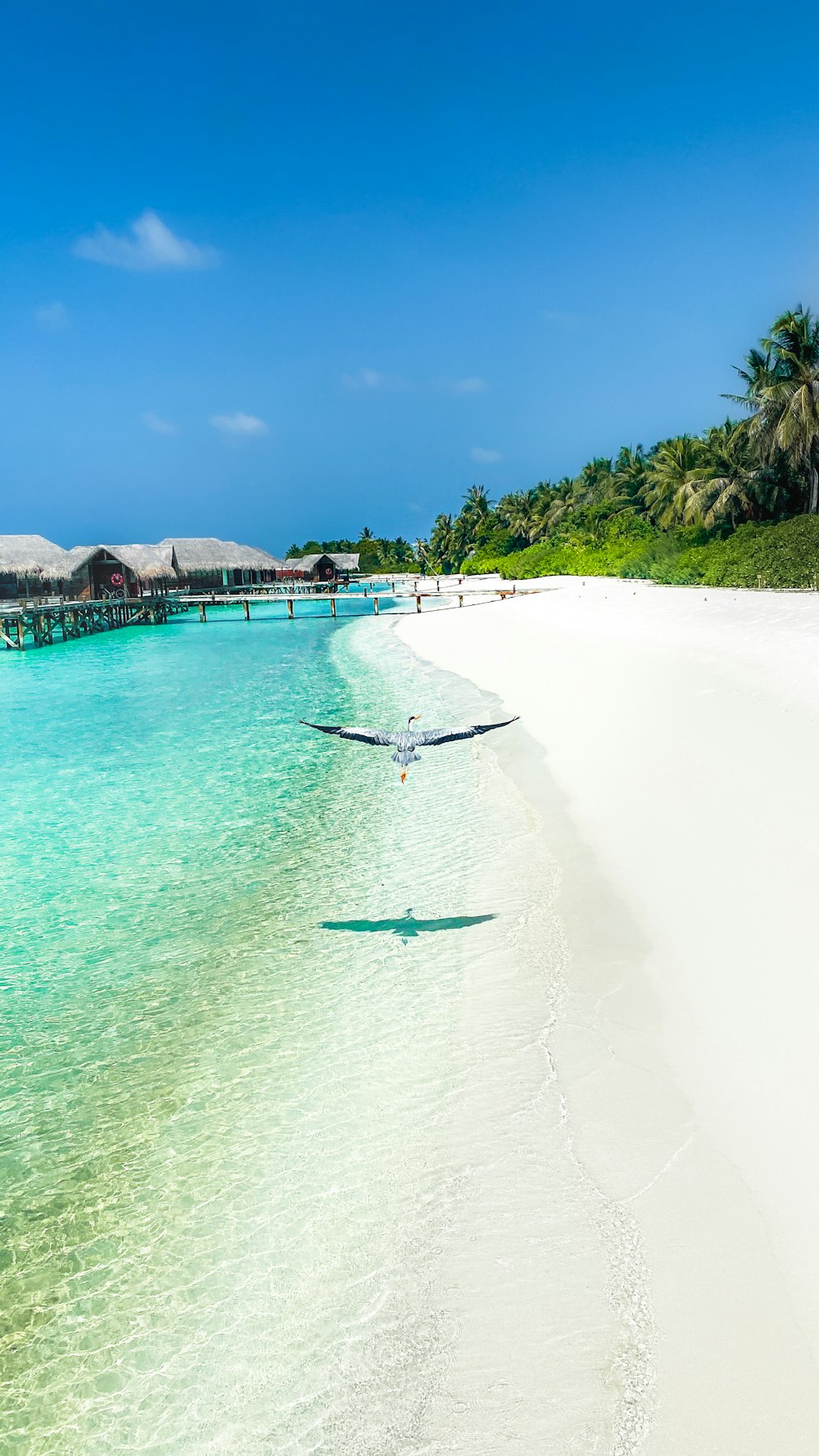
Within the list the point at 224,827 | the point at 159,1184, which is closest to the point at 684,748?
the point at 224,827

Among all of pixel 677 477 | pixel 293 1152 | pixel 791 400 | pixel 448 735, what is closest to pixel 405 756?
pixel 448 735

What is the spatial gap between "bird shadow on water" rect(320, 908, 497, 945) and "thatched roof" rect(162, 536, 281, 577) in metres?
64.4

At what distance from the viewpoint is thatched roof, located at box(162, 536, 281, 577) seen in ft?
226

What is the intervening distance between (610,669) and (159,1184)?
14.4 metres

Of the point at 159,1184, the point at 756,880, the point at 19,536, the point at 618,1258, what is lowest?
the point at 159,1184

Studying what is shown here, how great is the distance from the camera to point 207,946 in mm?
8172

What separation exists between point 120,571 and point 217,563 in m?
9.83

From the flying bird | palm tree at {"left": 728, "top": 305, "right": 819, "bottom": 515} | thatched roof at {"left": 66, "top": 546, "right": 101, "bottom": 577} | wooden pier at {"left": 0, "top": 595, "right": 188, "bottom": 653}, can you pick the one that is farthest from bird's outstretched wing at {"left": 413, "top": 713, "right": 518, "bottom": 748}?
thatched roof at {"left": 66, "top": 546, "right": 101, "bottom": 577}

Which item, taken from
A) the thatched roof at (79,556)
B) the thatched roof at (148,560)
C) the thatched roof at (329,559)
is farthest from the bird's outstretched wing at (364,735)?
the thatched roof at (329,559)

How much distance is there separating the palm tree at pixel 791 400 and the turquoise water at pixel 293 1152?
28359 mm

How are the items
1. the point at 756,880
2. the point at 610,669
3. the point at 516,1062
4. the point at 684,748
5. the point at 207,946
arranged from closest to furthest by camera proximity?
the point at 516,1062 < the point at 756,880 < the point at 207,946 < the point at 684,748 < the point at 610,669

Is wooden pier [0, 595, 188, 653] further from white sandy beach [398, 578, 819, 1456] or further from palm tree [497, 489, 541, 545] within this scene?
white sandy beach [398, 578, 819, 1456]

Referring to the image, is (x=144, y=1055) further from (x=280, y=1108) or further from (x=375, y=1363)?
(x=375, y=1363)

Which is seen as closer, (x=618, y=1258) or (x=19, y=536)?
(x=618, y=1258)
